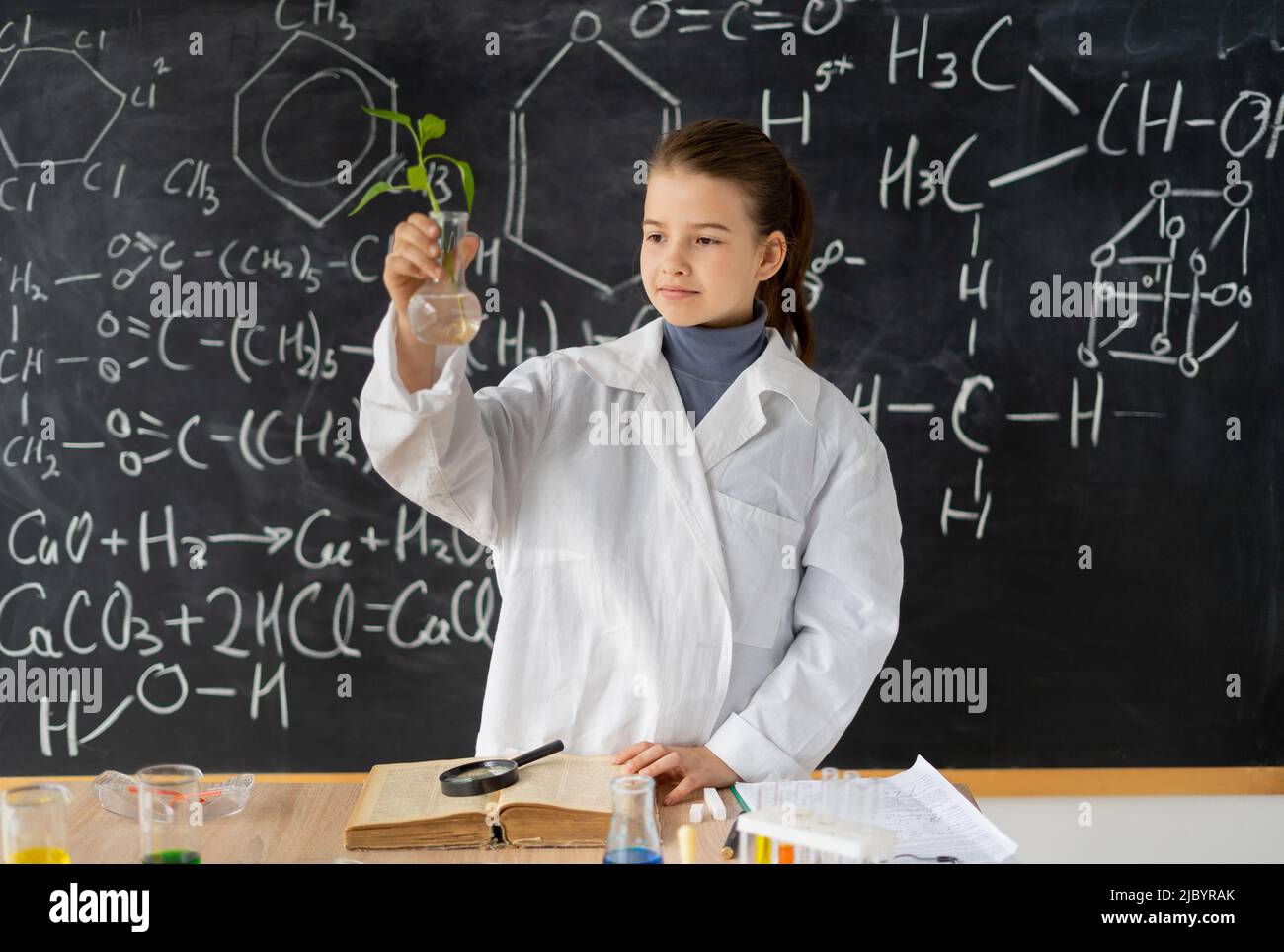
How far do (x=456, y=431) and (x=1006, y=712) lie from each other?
1.80m

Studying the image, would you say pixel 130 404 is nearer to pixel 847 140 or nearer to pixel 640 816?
pixel 847 140

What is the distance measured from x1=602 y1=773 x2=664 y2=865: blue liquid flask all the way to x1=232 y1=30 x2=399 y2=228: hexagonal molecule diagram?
6.48ft

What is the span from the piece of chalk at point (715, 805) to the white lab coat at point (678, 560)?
94 millimetres

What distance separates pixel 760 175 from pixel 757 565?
57 centimetres

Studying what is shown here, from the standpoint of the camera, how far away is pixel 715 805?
56.6 inches

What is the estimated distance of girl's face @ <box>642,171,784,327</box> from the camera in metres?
1.69

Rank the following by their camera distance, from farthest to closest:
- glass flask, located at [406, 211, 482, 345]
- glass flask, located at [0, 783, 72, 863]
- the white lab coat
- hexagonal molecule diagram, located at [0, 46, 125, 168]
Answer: hexagonal molecule diagram, located at [0, 46, 125, 168] → the white lab coat → glass flask, located at [406, 211, 482, 345] → glass flask, located at [0, 783, 72, 863]

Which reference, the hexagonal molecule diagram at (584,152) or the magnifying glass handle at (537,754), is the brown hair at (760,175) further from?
the hexagonal molecule diagram at (584,152)

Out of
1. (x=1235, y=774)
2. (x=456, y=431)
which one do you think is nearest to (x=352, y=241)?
(x=456, y=431)

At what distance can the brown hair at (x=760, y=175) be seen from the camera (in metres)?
1.75

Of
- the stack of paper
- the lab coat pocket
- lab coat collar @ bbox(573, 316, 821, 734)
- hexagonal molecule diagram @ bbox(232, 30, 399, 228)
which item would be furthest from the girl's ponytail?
hexagonal molecule diagram @ bbox(232, 30, 399, 228)

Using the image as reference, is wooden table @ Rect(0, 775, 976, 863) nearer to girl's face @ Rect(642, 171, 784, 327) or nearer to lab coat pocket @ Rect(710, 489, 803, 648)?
lab coat pocket @ Rect(710, 489, 803, 648)

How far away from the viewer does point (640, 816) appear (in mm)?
1174

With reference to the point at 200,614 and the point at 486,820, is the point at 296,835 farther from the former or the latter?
the point at 200,614
